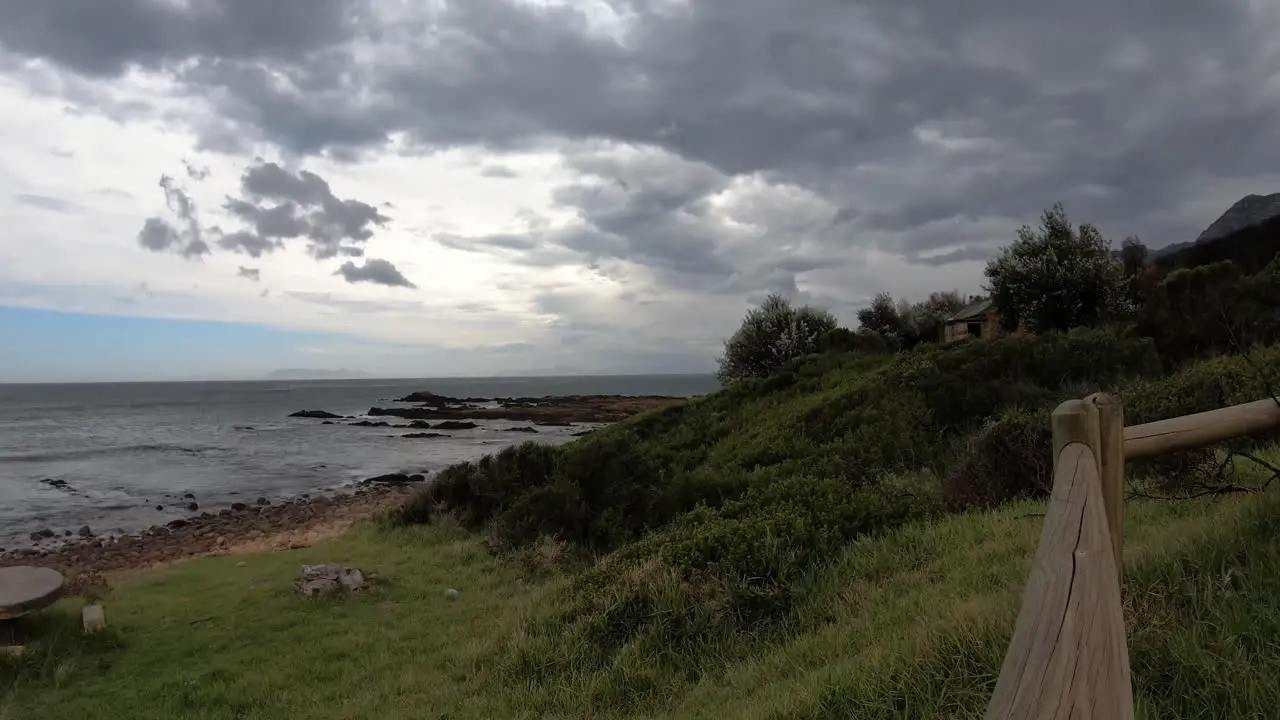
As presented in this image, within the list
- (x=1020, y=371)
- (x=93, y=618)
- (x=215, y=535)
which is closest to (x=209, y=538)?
(x=215, y=535)

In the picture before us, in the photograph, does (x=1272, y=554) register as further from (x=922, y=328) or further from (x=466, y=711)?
(x=922, y=328)

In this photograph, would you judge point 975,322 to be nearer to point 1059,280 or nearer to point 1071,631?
point 1059,280

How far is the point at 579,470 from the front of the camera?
13766 millimetres

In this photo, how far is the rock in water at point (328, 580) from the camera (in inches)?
380

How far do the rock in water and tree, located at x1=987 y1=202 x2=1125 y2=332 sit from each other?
21.5m

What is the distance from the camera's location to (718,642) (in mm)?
A: 5855

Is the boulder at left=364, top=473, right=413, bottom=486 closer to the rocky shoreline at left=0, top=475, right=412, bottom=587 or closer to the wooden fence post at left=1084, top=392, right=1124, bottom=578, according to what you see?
→ the rocky shoreline at left=0, top=475, right=412, bottom=587

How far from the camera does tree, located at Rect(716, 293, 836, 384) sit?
110ft

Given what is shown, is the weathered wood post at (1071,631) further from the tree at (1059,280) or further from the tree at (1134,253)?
the tree at (1134,253)

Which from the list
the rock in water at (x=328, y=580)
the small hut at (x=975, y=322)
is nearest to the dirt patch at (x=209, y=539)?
the rock in water at (x=328, y=580)

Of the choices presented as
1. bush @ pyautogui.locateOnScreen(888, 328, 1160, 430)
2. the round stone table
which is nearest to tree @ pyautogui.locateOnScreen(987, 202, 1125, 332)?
bush @ pyautogui.locateOnScreen(888, 328, 1160, 430)

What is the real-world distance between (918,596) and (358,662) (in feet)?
17.4

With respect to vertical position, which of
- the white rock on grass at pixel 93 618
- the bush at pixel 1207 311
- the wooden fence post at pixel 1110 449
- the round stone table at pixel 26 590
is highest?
the bush at pixel 1207 311

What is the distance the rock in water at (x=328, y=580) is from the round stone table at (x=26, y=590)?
2.54m
